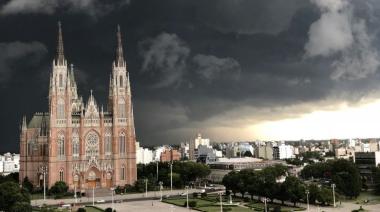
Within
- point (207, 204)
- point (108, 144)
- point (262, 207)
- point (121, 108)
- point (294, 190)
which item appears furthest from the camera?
point (121, 108)

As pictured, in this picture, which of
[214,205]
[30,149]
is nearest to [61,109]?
[30,149]

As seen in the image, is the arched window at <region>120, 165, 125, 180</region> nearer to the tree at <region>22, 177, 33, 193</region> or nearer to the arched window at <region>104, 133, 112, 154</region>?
the arched window at <region>104, 133, 112, 154</region>

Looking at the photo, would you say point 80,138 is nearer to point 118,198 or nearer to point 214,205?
point 118,198

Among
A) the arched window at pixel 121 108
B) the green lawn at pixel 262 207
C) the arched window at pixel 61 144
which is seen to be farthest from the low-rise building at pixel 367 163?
the arched window at pixel 61 144

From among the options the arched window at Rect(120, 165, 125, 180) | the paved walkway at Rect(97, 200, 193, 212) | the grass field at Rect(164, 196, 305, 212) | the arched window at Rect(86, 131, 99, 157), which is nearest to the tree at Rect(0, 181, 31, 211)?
the paved walkway at Rect(97, 200, 193, 212)

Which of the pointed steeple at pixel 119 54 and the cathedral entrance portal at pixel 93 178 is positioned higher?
the pointed steeple at pixel 119 54

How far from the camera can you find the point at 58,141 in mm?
118625

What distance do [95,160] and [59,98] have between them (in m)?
16.7

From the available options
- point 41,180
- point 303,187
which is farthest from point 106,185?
point 303,187

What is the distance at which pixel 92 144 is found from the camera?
399 feet

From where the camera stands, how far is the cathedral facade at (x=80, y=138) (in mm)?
118188

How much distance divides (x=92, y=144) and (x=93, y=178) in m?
8.05

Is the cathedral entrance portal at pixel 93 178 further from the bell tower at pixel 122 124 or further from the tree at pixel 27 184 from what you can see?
the tree at pixel 27 184

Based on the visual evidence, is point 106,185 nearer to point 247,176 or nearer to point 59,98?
point 59,98
